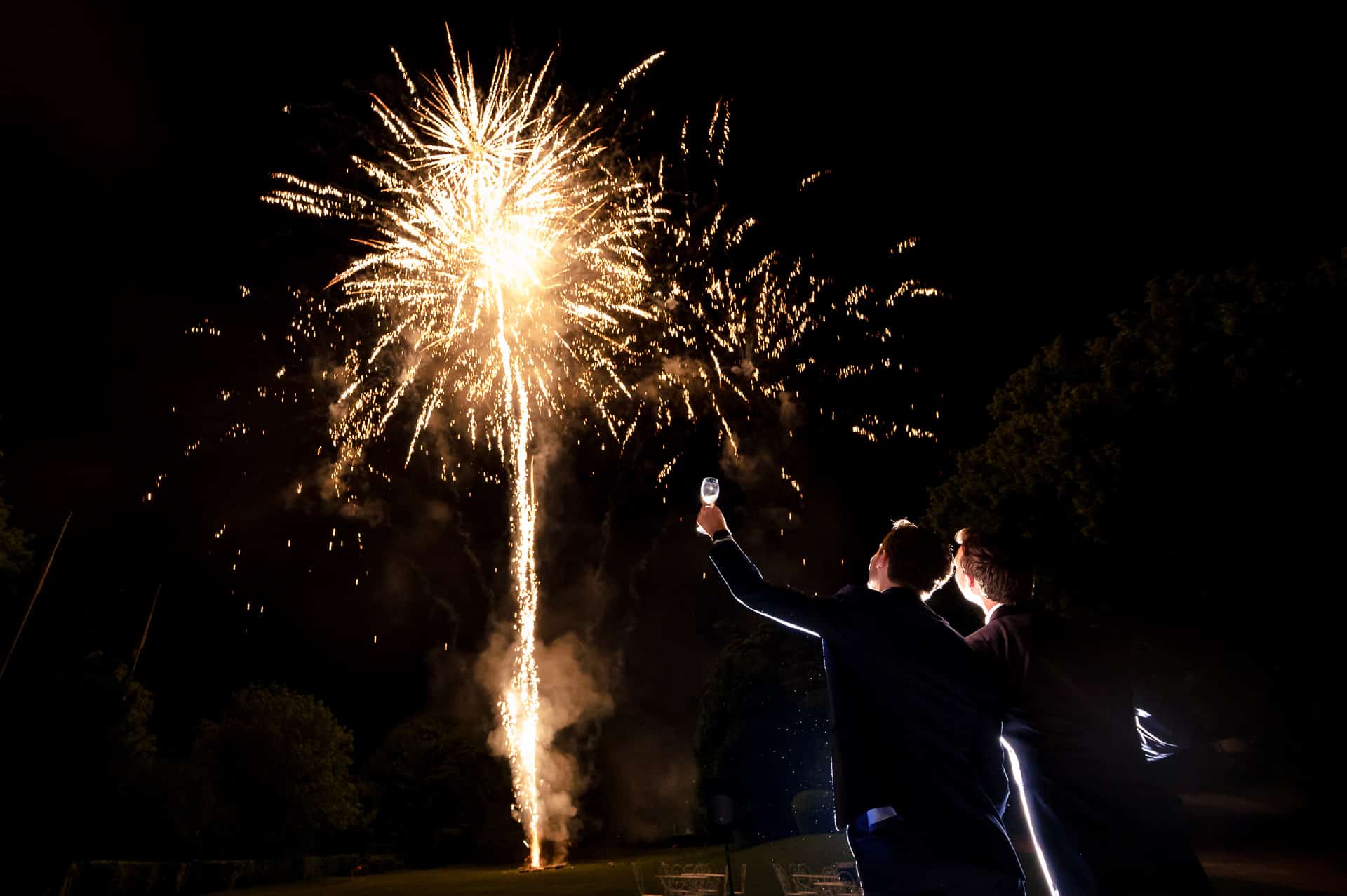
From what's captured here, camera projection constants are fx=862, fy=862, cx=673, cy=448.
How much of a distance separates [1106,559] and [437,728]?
7223 cm

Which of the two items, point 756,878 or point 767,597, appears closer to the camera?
point 767,597

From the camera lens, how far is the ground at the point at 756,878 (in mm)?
17188

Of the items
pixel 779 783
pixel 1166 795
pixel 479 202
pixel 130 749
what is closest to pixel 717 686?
pixel 779 783

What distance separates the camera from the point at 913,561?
146 inches

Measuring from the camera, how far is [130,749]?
40.1 m

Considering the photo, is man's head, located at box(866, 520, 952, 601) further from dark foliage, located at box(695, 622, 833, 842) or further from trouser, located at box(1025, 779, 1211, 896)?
dark foliage, located at box(695, 622, 833, 842)

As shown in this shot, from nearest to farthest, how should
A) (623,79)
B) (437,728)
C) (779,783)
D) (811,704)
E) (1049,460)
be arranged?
1. (623,79)
2. (1049,460)
3. (811,704)
4. (779,783)
5. (437,728)

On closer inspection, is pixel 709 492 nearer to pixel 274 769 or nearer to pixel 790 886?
pixel 790 886

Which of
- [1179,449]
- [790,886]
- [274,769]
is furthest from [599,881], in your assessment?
[274,769]

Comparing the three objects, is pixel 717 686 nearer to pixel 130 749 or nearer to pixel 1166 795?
pixel 130 749

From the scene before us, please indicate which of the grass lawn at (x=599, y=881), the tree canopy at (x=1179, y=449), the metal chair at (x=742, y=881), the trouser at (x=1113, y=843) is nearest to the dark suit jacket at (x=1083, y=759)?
the trouser at (x=1113, y=843)

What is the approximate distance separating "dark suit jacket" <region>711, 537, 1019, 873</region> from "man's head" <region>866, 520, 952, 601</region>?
12 cm

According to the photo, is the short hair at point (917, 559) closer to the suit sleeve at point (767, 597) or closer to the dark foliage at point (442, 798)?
the suit sleeve at point (767, 597)

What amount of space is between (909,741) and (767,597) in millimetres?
813
